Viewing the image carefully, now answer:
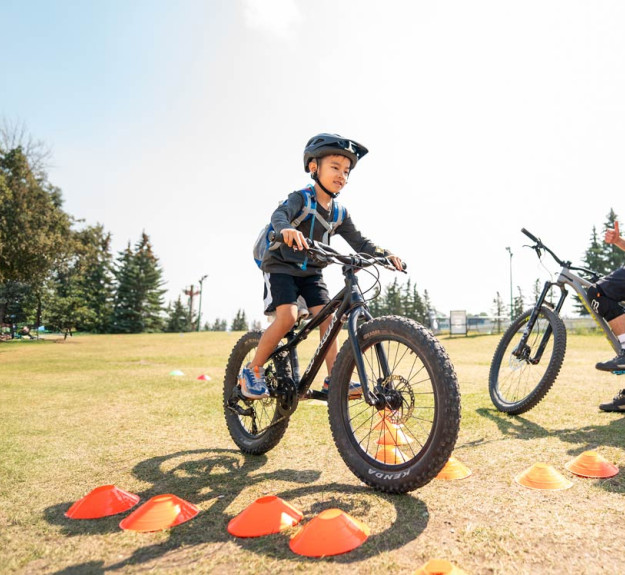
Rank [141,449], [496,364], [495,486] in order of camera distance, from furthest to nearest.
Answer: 1. [496,364]
2. [141,449]
3. [495,486]

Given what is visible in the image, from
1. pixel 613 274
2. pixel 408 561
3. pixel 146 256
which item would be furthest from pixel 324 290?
pixel 146 256

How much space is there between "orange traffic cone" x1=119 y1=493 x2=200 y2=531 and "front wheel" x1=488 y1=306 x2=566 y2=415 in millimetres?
3358

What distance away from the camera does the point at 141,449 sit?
11.2ft

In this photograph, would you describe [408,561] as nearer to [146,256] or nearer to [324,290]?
[324,290]

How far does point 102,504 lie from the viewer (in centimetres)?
222

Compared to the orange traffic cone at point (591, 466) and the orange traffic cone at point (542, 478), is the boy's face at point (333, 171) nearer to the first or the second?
the orange traffic cone at point (542, 478)

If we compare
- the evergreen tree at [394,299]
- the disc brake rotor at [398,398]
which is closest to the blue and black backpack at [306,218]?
the disc brake rotor at [398,398]

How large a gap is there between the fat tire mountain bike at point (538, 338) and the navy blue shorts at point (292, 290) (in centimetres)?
238

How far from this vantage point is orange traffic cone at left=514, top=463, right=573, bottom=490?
2307 millimetres

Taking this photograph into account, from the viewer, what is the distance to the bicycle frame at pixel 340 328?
247cm

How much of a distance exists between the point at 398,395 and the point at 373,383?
159 millimetres

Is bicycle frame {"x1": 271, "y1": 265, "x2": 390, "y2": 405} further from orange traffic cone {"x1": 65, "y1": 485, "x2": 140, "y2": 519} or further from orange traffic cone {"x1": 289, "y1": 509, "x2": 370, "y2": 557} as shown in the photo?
orange traffic cone {"x1": 65, "y1": 485, "x2": 140, "y2": 519}

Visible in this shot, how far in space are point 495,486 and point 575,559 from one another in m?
0.78

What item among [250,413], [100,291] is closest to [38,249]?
[250,413]
